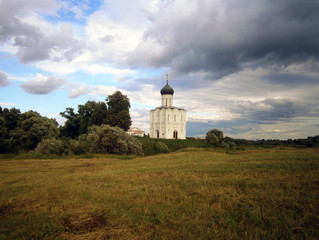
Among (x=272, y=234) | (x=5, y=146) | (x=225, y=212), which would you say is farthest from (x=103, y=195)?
(x=5, y=146)

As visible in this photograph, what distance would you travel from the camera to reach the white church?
67.2 meters

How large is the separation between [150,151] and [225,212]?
36.9m

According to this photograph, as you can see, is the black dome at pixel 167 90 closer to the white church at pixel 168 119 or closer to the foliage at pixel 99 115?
the white church at pixel 168 119

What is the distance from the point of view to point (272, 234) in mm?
4172

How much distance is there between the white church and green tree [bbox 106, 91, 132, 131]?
15353 mm

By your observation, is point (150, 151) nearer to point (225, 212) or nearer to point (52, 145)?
point (52, 145)

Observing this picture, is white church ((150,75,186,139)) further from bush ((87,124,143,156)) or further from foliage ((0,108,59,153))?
bush ((87,124,143,156))

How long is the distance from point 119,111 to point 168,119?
18.3 m

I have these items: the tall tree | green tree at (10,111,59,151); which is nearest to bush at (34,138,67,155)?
green tree at (10,111,59,151)

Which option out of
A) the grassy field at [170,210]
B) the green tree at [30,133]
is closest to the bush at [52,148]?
the green tree at [30,133]

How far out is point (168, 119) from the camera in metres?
67.3

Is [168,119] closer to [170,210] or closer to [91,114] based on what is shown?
[91,114]

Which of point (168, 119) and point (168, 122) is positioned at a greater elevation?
point (168, 119)

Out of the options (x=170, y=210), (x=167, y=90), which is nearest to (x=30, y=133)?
(x=170, y=210)
